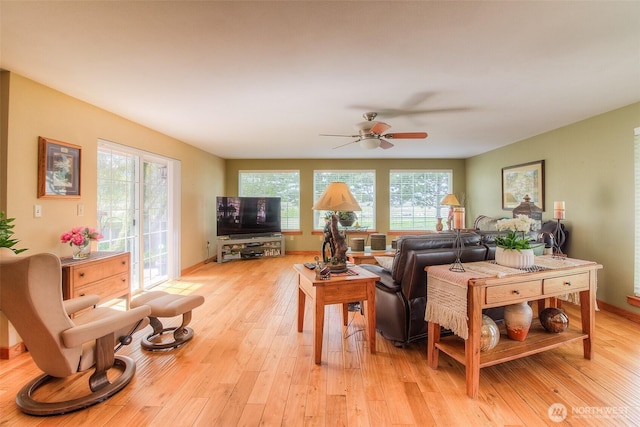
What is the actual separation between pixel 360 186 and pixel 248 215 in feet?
9.16

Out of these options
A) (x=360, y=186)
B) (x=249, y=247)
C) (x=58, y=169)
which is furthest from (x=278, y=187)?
(x=58, y=169)

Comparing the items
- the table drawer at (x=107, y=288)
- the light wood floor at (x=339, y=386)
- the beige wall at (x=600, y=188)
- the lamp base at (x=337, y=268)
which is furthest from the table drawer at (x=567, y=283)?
the table drawer at (x=107, y=288)

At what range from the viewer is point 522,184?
4.85m

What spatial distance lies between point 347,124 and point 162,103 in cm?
227

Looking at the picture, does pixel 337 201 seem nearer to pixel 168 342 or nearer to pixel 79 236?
pixel 168 342

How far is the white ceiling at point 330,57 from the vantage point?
1640 mm

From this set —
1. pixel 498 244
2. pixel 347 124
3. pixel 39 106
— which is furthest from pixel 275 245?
pixel 498 244

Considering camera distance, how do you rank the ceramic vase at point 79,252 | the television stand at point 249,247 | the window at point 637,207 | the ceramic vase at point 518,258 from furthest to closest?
the television stand at point 249,247, the window at point 637,207, the ceramic vase at point 79,252, the ceramic vase at point 518,258

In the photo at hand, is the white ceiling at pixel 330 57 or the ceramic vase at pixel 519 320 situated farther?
the ceramic vase at pixel 519 320

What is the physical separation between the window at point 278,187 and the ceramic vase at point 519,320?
5.27 meters

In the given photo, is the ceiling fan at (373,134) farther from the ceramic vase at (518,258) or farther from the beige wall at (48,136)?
the beige wall at (48,136)

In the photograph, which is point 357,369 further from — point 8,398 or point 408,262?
point 8,398

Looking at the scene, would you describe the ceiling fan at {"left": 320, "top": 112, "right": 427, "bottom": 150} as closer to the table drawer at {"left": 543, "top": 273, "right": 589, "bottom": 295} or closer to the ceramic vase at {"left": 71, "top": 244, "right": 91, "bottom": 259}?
the table drawer at {"left": 543, "top": 273, "right": 589, "bottom": 295}

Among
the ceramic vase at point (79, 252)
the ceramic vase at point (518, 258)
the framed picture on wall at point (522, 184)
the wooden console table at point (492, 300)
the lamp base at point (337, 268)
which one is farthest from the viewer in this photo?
the framed picture on wall at point (522, 184)
